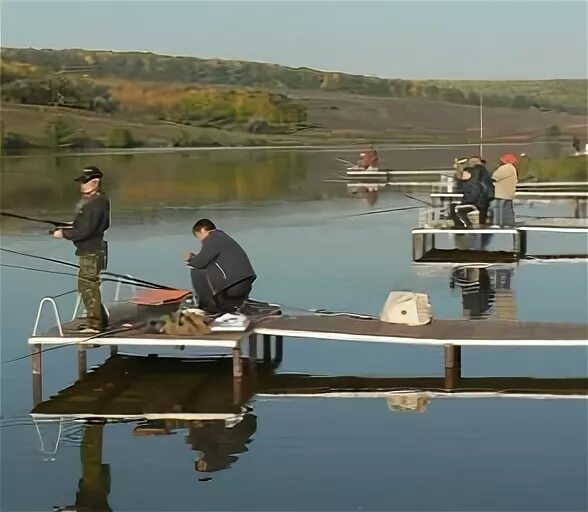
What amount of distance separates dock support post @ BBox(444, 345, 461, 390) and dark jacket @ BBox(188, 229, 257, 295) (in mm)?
A: 1535

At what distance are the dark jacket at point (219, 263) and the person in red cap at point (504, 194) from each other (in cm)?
822

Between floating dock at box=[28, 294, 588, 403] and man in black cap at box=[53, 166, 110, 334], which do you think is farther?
man in black cap at box=[53, 166, 110, 334]

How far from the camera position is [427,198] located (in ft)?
83.3

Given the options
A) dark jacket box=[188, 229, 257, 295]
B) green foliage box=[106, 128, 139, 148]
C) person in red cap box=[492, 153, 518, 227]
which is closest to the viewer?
dark jacket box=[188, 229, 257, 295]

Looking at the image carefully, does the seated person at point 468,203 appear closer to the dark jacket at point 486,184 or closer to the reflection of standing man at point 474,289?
the dark jacket at point 486,184

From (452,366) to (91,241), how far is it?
2.65 m

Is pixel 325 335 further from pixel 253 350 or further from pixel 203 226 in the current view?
pixel 203 226

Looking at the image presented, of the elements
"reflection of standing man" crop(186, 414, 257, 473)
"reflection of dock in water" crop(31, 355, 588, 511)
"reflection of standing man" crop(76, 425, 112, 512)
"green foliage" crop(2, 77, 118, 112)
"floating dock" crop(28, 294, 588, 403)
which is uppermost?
"green foliage" crop(2, 77, 118, 112)

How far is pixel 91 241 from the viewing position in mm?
8570

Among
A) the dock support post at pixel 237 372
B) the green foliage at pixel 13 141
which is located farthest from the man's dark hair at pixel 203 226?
the green foliage at pixel 13 141

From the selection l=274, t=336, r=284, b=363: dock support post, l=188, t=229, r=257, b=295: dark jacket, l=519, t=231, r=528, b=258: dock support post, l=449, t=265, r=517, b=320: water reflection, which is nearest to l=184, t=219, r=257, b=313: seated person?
l=188, t=229, r=257, b=295: dark jacket

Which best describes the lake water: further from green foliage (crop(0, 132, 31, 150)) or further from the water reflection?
green foliage (crop(0, 132, 31, 150))

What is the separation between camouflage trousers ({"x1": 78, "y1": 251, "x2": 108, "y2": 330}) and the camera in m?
8.62

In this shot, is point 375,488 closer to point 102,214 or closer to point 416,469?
point 416,469
